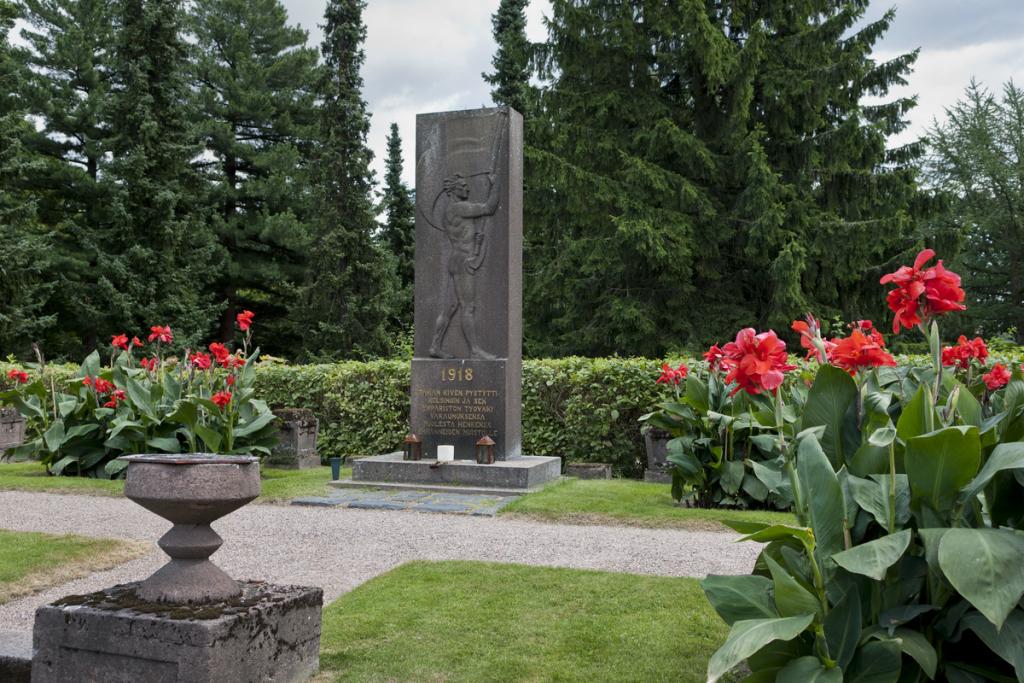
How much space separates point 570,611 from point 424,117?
6.47 meters

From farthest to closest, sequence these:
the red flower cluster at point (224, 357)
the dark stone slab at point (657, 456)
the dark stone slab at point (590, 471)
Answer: the dark stone slab at point (590, 471) → the dark stone slab at point (657, 456) → the red flower cluster at point (224, 357)

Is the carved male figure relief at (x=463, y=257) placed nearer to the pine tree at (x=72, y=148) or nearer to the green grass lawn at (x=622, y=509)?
the green grass lawn at (x=622, y=509)

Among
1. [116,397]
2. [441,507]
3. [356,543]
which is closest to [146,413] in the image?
[116,397]

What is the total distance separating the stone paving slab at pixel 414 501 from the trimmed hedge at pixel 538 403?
2643mm

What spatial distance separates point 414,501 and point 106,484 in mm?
3115

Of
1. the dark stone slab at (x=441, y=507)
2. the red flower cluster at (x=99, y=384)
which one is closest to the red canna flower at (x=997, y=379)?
the dark stone slab at (x=441, y=507)

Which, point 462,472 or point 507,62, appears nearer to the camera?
point 462,472

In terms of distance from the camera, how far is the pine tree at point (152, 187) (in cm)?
2338

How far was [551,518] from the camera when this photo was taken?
686 cm

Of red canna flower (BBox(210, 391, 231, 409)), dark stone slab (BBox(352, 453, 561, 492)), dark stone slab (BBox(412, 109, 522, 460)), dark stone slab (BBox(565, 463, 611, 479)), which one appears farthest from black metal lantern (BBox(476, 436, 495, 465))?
red canna flower (BBox(210, 391, 231, 409))

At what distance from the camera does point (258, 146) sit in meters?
28.3

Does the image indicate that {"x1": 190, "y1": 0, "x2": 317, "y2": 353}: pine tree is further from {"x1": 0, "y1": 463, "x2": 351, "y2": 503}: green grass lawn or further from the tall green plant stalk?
the tall green plant stalk

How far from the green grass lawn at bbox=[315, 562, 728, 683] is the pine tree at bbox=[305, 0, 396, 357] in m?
18.3

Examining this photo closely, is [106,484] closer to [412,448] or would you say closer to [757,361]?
[412,448]
